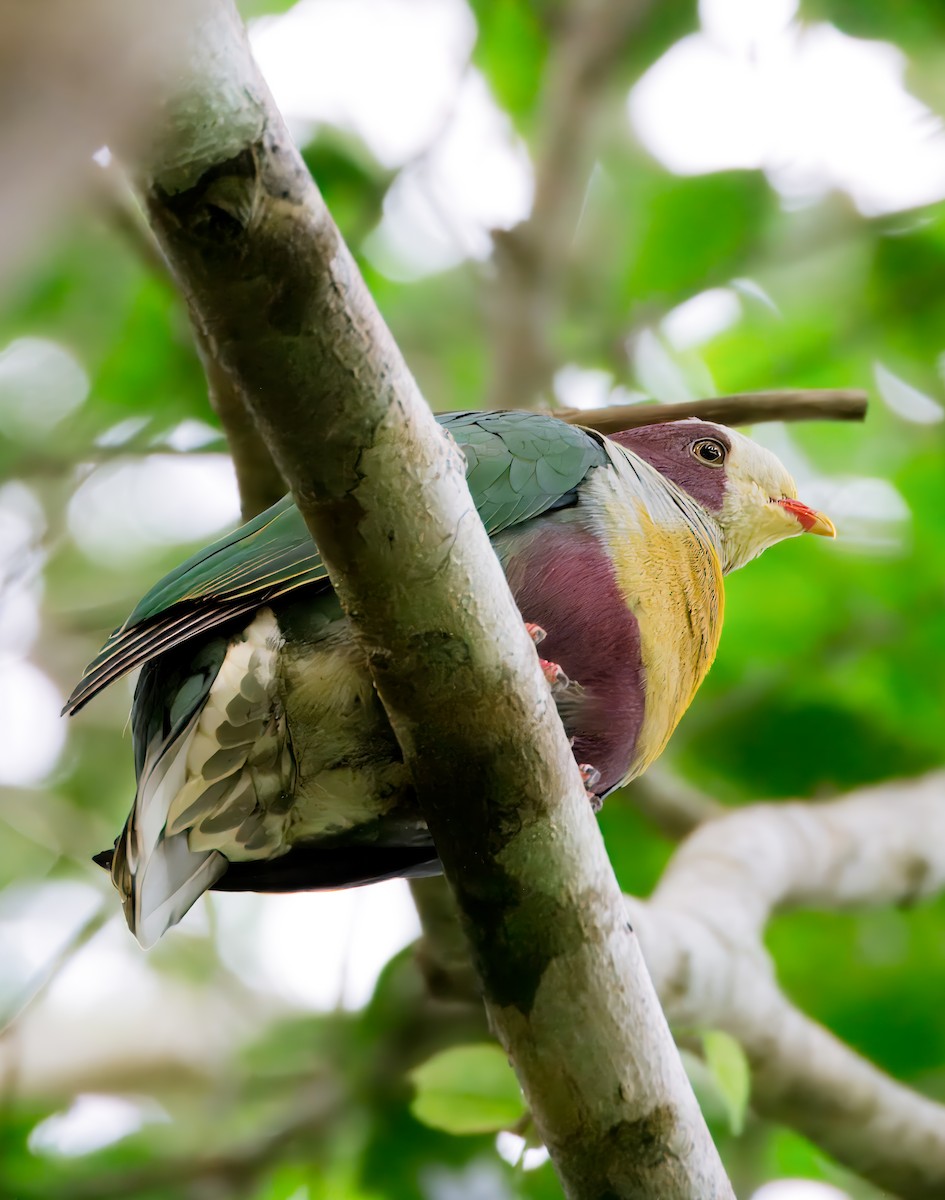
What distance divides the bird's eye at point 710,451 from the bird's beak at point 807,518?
7.3 inches

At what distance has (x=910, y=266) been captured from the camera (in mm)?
4660

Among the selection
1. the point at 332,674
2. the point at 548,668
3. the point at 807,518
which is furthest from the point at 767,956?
the point at 332,674

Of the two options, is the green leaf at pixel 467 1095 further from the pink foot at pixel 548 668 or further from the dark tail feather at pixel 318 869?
the pink foot at pixel 548 668

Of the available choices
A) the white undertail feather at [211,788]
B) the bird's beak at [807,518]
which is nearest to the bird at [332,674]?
the white undertail feather at [211,788]

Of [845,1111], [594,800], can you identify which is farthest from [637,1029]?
[845,1111]

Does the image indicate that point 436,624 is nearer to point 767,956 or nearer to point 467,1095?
point 467,1095

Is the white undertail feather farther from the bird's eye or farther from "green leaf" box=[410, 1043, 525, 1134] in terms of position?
the bird's eye

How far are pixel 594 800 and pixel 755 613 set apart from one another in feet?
7.25

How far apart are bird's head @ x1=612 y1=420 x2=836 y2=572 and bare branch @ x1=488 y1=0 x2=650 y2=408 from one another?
2.64ft

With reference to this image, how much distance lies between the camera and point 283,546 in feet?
7.63

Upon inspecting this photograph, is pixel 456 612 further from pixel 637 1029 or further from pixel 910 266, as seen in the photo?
pixel 910 266

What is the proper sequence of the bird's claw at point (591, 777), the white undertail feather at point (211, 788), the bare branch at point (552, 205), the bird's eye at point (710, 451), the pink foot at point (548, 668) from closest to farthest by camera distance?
the pink foot at point (548, 668), the white undertail feather at point (211, 788), the bird's claw at point (591, 777), the bird's eye at point (710, 451), the bare branch at point (552, 205)

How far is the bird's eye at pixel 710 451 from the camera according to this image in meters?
3.19

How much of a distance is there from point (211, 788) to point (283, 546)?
45 centimetres
